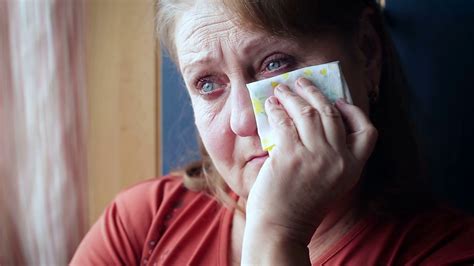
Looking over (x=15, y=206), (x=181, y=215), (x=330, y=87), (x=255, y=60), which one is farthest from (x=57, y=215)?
(x=330, y=87)

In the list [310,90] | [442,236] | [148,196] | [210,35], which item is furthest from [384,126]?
[148,196]

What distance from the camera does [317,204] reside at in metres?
0.85

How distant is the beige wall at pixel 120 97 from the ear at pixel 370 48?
2.55 feet

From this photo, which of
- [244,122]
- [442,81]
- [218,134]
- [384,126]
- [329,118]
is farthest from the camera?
[442,81]

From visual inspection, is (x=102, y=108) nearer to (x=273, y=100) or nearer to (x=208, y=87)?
(x=208, y=87)

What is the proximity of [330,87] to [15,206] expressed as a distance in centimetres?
106

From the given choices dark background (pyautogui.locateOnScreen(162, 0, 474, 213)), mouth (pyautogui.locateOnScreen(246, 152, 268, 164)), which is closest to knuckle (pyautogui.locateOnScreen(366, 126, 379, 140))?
mouth (pyautogui.locateOnScreen(246, 152, 268, 164))

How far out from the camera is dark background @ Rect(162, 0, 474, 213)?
1312 millimetres

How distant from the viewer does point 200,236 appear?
122 cm

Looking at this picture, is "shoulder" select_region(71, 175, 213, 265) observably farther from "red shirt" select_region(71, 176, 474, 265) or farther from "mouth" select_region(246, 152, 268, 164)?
"mouth" select_region(246, 152, 268, 164)

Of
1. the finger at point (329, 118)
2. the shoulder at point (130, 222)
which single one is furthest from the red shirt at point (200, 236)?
the finger at point (329, 118)

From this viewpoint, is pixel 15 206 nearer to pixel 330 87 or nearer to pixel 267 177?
pixel 267 177

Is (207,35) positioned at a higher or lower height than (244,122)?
higher

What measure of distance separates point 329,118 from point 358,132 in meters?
0.06
